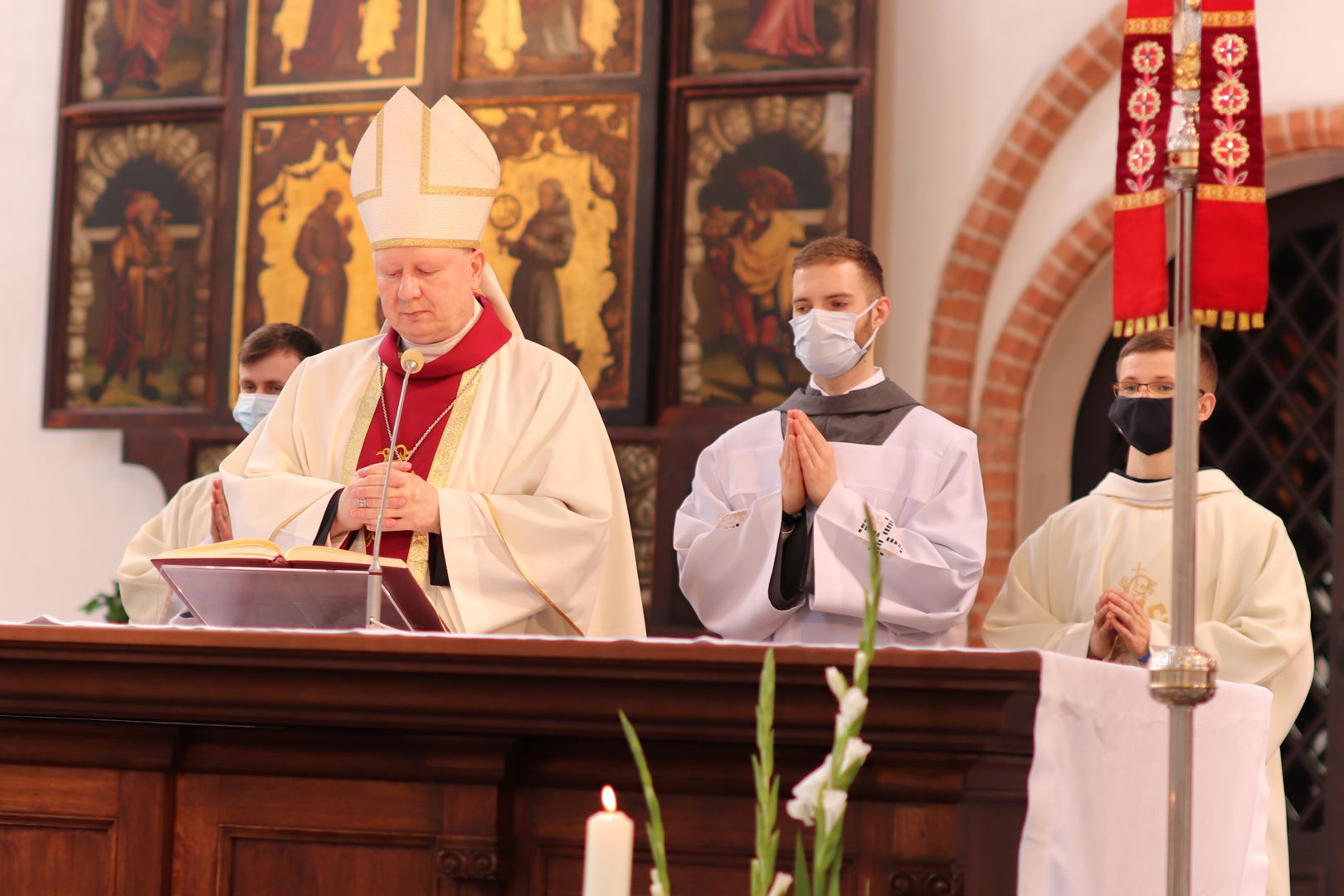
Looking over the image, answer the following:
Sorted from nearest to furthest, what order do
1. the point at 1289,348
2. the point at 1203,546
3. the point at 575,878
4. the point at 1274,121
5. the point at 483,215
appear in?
the point at 575,878
the point at 483,215
the point at 1203,546
the point at 1274,121
the point at 1289,348

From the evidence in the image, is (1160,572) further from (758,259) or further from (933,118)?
(933,118)

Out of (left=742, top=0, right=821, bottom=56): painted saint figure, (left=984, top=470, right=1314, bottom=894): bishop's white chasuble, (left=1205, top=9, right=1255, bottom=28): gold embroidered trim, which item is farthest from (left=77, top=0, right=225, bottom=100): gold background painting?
(left=1205, top=9, right=1255, bottom=28): gold embroidered trim

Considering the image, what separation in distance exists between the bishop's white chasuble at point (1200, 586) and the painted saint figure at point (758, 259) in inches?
81.4

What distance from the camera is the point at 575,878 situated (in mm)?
2518

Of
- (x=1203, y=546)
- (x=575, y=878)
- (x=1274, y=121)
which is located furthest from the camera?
(x=1274, y=121)

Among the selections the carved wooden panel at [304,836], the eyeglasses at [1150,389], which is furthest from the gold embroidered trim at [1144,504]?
the carved wooden panel at [304,836]

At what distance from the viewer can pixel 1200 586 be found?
14.5 feet

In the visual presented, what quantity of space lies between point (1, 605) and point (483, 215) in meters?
4.70

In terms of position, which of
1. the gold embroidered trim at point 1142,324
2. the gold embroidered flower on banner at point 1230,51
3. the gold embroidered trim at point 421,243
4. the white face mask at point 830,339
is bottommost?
the gold embroidered trim at point 1142,324

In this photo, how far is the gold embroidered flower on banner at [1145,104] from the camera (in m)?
2.58

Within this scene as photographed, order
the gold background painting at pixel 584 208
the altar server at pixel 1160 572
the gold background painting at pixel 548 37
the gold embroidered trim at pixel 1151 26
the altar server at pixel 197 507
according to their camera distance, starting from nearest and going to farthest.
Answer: the gold embroidered trim at pixel 1151 26 → the altar server at pixel 1160 572 → the altar server at pixel 197 507 → the gold background painting at pixel 584 208 → the gold background painting at pixel 548 37

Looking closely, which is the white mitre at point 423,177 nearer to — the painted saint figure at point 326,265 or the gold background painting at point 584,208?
the gold background painting at point 584,208

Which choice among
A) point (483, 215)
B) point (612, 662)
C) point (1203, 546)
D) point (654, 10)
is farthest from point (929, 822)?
point (654, 10)

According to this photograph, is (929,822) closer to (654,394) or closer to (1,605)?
(654,394)
